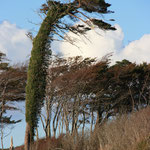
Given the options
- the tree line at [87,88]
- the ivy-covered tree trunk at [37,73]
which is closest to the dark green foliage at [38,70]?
the ivy-covered tree trunk at [37,73]

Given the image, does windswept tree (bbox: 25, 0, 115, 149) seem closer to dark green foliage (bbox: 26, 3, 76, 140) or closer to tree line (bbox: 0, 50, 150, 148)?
dark green foliage (bbox: 26, 3, 76, 140)

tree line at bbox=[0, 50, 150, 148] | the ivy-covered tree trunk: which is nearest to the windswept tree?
the ivy-covered tree trunk

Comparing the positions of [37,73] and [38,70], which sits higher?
[38,70]

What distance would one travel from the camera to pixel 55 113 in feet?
90.9

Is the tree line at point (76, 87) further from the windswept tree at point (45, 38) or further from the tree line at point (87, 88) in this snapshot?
the windswept tree at point (45, 38)

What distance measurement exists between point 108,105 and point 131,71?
4.28 meters

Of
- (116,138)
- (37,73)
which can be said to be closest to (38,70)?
(37,73)

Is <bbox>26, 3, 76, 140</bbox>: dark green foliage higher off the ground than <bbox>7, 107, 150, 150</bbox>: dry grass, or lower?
higher

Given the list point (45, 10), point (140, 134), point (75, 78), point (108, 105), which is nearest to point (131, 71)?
point (108, 105)

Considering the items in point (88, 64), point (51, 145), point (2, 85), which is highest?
point (88, 64)

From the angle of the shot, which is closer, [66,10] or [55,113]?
[66,10]

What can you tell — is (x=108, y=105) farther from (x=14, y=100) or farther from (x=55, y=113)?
(x=14, y=100)

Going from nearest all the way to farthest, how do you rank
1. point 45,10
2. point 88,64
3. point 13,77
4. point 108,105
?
1. point 45,10
2. point 13,77
3. point 88,64
4. point 108,105

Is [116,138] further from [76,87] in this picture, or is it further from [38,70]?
[76,87]
